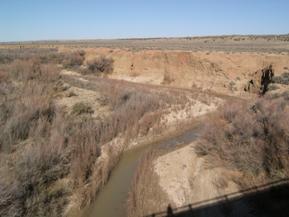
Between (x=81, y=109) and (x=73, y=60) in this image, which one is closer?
(x=81, y=109)

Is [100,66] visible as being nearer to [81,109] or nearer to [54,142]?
[81,109]

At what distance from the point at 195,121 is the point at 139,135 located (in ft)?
15.5

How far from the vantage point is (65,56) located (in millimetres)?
41469

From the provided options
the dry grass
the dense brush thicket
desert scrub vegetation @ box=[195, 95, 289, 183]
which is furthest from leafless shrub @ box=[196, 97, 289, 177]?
the dense brush thicket

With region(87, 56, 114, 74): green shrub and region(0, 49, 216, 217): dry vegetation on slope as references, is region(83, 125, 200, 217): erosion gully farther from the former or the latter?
region(87, 56, 114, 74): green shrub

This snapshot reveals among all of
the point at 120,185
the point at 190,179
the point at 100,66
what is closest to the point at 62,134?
the point at 120,185

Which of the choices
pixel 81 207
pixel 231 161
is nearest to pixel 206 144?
pixel 231 161

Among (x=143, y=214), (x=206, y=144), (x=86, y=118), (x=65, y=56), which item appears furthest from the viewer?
(x=65, y=56)

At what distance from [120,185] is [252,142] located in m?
4.84

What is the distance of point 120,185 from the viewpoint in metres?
10.5

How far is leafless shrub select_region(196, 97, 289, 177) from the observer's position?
9453 mm

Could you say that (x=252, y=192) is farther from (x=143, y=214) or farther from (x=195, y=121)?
(x=195, y=121)

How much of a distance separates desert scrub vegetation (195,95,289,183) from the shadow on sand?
602mm

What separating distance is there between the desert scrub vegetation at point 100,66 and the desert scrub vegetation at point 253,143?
2510 centimetres
